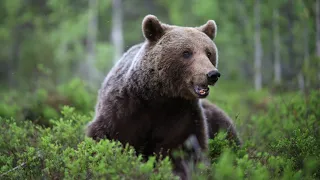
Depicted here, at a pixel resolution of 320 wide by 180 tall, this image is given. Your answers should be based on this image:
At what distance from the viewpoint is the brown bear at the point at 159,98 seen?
4547 mm

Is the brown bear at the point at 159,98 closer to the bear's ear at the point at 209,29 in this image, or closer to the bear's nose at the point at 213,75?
the bear's ear at the point at 209,29

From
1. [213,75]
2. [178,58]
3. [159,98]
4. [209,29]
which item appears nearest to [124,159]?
[213,75]

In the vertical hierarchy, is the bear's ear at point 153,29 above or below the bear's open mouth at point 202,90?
above

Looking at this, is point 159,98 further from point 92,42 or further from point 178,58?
point 92,42

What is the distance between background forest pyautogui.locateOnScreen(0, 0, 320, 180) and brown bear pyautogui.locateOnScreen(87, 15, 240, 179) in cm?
45

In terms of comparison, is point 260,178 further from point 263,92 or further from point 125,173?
point 263,92

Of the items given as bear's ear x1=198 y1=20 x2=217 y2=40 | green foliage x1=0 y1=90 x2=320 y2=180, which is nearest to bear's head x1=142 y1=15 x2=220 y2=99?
bear's ear x1=198 y1=20 x2=217 y2=40

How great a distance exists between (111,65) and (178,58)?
926 inches

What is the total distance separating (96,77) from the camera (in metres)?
28.1

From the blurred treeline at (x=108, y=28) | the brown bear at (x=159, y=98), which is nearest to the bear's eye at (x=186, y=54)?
the brown bear at (x=159, y=98)

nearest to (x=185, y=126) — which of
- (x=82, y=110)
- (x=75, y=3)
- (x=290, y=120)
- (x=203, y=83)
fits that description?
(x=203, y=83)

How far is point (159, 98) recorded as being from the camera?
4680mm

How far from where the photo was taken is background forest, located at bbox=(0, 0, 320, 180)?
161 inches

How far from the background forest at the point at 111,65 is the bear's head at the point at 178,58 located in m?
0.68
